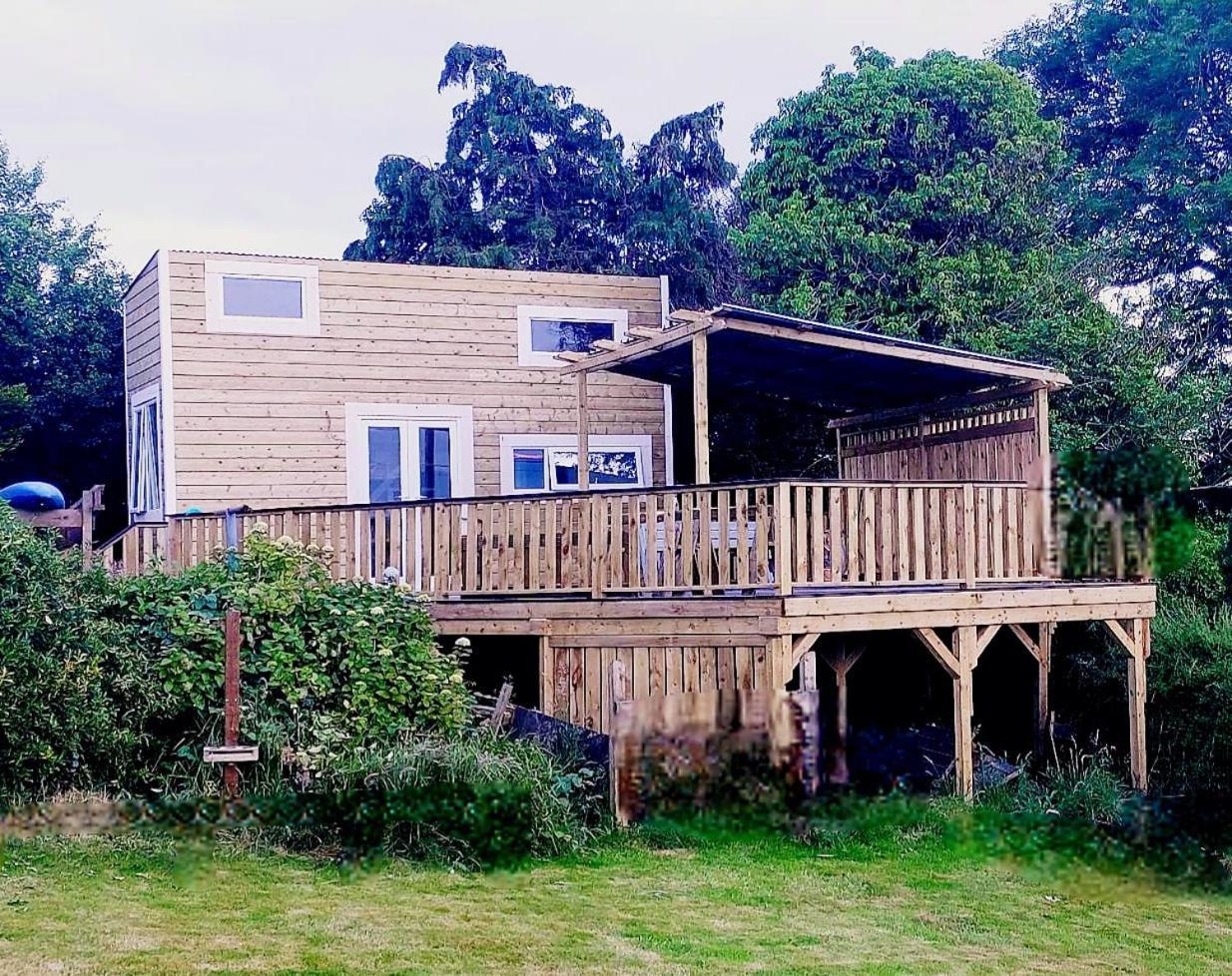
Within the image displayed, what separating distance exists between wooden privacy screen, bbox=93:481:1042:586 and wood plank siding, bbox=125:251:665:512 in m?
2.81

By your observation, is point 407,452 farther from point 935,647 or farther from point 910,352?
point 935,647

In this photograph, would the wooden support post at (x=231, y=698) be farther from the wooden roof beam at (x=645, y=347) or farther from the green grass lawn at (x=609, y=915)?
the wooden roof beam at (x=645, y=347)

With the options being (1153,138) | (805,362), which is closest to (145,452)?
(805,362)

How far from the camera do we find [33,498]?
15.9m

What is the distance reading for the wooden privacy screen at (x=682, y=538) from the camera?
33.8 feet

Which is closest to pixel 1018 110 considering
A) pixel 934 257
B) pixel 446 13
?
pixel 934 257

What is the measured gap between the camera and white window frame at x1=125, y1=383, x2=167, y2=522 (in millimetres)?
15180

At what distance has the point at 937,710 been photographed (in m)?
13.8

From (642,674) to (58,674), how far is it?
4.23 metres

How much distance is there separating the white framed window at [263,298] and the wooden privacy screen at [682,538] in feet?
11.8

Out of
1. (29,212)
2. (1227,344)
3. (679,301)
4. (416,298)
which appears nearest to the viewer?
(416,298)

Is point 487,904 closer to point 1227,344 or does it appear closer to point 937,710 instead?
point 937,710

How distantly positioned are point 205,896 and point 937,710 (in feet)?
27.2

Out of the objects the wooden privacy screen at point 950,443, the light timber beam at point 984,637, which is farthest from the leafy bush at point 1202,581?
the light timber beam at point 984,637
